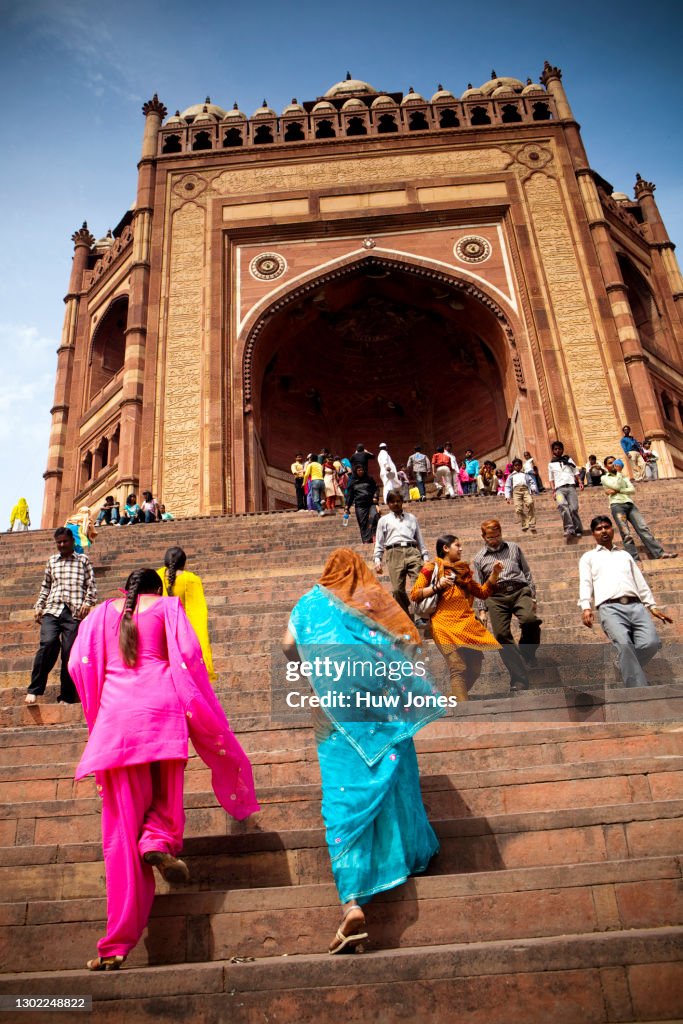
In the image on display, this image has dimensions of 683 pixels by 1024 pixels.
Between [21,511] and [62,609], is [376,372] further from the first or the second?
[62,609]

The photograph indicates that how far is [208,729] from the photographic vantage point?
3.08 m

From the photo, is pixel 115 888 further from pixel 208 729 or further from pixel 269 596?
pixel 269 596

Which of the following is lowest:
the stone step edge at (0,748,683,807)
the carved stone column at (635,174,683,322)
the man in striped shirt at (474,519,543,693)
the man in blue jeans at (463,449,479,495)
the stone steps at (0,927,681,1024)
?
the stone steps at (0,927,681,1024)

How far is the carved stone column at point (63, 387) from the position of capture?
19750 millimetres

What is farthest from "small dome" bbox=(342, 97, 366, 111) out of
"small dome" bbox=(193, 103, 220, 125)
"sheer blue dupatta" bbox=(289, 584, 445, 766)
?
"sheer blue dupatta" bbox=(289, 584, 445, 766)

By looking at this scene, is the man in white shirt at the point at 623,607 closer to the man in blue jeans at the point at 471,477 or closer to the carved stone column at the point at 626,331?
the man in blue jeans at the point at 471,477

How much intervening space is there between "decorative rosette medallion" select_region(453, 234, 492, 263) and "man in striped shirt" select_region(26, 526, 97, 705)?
592 inches

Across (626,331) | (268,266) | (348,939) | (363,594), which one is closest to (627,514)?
(363,594)

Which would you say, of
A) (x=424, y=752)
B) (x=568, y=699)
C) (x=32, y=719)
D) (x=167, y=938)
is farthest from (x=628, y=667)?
(x=32, y=719)

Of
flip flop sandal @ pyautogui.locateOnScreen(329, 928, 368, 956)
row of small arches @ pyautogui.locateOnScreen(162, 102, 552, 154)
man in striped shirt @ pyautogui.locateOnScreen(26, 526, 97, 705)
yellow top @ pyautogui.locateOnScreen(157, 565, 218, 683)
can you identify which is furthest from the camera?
row of small arches @ pyautogui.locateOnScreen(162, 102, 552, 154)

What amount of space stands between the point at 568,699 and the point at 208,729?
1.91 meters

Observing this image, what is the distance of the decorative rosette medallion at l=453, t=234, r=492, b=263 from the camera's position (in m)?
18.5

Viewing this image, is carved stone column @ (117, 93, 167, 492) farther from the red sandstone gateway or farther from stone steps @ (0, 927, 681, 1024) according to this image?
stone steps @ (0, 927, 681, 1024)

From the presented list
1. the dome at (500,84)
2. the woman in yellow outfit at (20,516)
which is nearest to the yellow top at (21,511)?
the woman in yellow outfit at (20,516)
